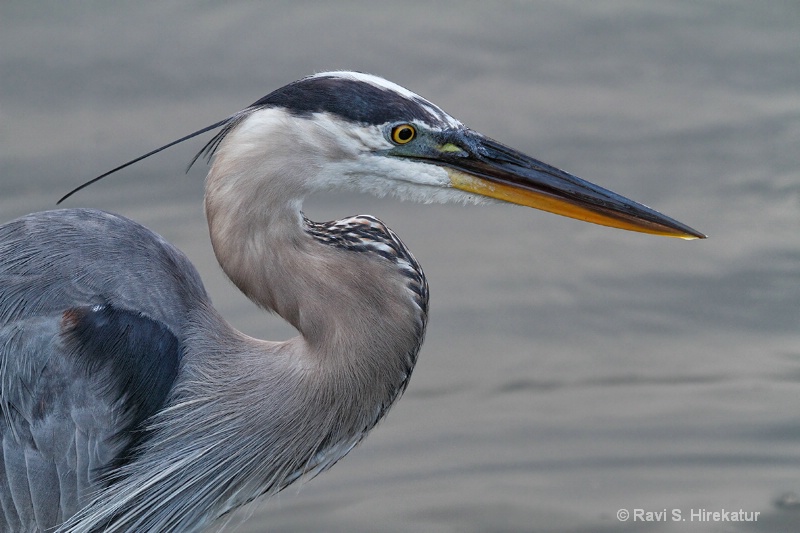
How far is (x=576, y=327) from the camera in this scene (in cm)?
444

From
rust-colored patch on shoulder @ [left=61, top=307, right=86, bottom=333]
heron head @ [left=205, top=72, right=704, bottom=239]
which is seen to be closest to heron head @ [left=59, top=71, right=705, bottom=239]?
heron head @ [left=205, top=72, right=704, bottom=239]

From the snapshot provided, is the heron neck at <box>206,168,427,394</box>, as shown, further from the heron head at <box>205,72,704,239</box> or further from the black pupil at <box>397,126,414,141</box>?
the black pupil at <box>397,126,414,141</box>

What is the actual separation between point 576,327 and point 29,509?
7.68 feet

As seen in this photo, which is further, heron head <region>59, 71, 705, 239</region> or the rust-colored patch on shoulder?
the rust-colored patch on shoulder

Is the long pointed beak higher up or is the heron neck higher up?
the long pointed beak

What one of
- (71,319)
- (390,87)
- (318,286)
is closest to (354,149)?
(390,87)

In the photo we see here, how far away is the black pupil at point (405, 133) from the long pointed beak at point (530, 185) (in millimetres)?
87

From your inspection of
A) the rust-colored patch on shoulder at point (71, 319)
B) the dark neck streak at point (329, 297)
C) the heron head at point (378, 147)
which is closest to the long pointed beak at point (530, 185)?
the heron head at point (378, 147)

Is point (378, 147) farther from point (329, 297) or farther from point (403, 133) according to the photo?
point (329, 297)

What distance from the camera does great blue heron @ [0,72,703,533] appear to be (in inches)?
102

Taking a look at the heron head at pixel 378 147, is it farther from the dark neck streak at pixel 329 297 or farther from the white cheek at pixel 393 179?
the dark neck streak at pixel 329 297

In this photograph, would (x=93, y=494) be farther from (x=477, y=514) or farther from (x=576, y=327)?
(x=576, y=327)

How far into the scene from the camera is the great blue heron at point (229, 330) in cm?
260

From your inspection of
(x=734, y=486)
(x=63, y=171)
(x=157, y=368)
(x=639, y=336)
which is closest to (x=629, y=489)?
(x=734, y=486)
